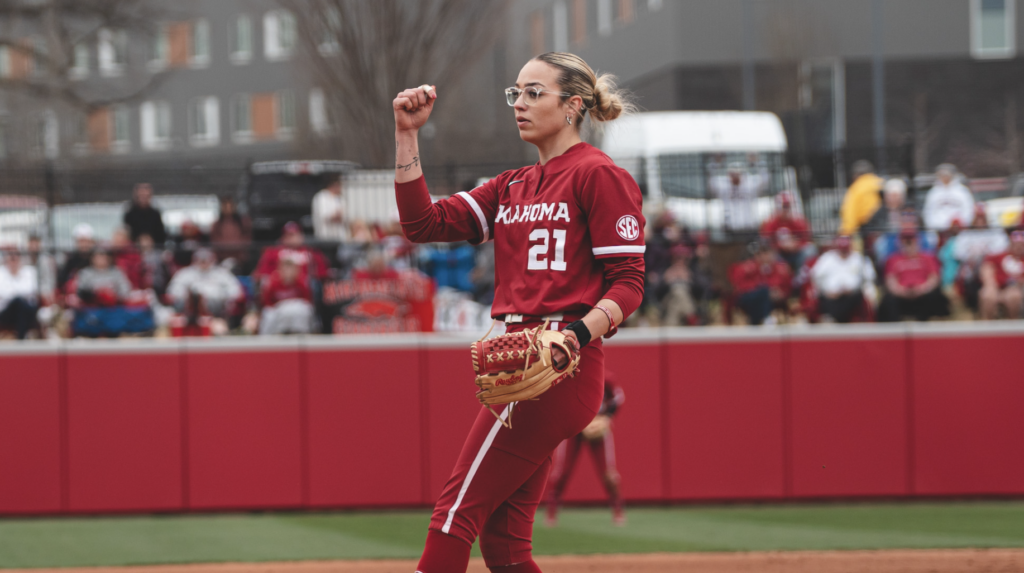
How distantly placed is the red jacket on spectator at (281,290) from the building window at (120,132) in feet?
130

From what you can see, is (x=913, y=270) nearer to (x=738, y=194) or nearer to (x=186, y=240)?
(x=738, y=194)

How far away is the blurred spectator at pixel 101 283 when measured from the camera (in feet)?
33.5

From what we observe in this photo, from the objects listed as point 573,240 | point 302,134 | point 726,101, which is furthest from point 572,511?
point 302,134

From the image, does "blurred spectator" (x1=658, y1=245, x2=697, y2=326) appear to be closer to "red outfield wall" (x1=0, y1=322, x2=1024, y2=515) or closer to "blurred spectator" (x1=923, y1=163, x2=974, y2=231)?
"red outfield wall" (x1=0, y1=322, x2=1024, y2=515)

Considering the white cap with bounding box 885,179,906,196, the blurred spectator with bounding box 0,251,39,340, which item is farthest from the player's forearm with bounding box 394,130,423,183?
the white cap with bounding box 885,179,906,196

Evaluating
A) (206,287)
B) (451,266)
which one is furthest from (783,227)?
(206,287)

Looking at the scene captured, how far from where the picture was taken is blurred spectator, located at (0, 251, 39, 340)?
1044 centimetres

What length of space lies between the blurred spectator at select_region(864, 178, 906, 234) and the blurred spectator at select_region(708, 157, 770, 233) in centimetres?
125

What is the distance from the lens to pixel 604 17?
34.2 meters

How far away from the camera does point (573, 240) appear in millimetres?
3678

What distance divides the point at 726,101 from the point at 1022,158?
24.5 feet

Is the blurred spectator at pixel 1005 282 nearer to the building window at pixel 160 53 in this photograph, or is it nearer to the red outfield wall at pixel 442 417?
the red outfield wall at pixel 442 417

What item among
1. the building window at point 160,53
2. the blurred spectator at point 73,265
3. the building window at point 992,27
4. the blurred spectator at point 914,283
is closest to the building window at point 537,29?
the building window at point 992,27

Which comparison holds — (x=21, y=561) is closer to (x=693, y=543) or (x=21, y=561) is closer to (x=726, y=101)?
(x=693, y=543)
